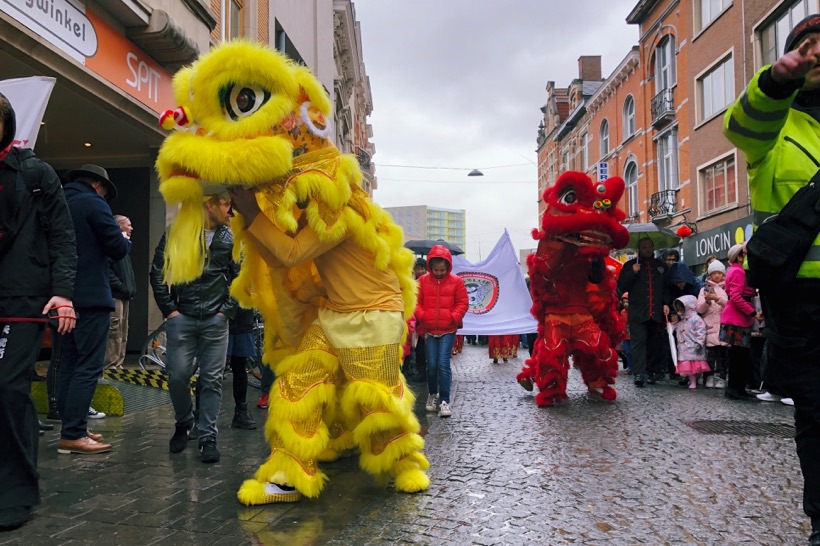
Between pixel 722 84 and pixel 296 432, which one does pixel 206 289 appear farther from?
pixel 722 84

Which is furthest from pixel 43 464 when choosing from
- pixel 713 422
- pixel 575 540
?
pixel 713 422

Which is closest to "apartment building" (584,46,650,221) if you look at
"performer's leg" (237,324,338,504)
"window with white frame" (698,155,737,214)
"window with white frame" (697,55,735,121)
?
"window with white frame" (698,155,737,214)

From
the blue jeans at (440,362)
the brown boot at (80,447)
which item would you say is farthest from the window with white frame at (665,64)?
the brown boot at (80,447)

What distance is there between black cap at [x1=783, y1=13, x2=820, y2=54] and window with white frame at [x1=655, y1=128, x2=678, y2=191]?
2692 cm

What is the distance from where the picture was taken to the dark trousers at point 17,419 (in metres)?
3.11

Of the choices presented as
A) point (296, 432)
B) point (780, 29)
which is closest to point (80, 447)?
point (296, 432)

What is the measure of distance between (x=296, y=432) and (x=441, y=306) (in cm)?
368

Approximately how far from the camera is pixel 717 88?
22438mm

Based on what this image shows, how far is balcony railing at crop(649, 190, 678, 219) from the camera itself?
1069 inches

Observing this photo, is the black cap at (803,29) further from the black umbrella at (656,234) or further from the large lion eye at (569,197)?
the black umbrella at (656,234)

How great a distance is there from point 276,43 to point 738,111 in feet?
54.2

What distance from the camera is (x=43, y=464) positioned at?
434cm

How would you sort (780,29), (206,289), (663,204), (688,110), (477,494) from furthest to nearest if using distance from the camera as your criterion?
(663,204) < (688,110) < (780,29) < (206,289) < (477,494)

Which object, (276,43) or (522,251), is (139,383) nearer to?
(276,43)
